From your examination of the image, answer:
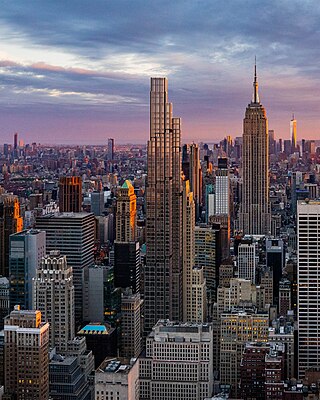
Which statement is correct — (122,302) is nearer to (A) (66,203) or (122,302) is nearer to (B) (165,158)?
(B) (165,158)

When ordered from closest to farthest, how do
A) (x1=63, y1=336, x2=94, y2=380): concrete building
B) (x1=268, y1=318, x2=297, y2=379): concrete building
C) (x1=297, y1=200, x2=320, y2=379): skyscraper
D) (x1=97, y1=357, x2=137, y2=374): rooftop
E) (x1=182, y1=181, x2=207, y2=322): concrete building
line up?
(x1=97, y1=357, x2=137, y2=374): rooftop < (x1=63, y1=336, x2=94, y2=380): concrete building < (x1=268, y1=318, x2=297, y2=379): concrete building < (x1=297, y1=200, x2=320, y2=379): skyscraper < (x1=182, y1=181, x2=207, y2=322): concrete building

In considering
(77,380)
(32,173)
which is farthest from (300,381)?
(32,173)

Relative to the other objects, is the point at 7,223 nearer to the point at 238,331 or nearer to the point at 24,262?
the point at 24,262

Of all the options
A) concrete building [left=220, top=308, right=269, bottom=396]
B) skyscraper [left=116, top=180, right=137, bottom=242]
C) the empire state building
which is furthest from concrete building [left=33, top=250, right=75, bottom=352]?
the empire state building

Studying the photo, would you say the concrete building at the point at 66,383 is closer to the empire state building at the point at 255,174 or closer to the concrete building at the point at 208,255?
the concrete building at the point at 208,255

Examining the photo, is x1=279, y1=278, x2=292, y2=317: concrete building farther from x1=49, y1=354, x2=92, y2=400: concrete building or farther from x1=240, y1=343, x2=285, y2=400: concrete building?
x1=49, y1=354, x2=92, y2=400: concrete building

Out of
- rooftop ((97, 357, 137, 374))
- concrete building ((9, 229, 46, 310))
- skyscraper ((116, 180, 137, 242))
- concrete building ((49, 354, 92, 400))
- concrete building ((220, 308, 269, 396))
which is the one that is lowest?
concrete building ((49, 354, 92, 400))

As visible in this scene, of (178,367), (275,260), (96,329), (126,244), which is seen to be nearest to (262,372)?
(178,367)
